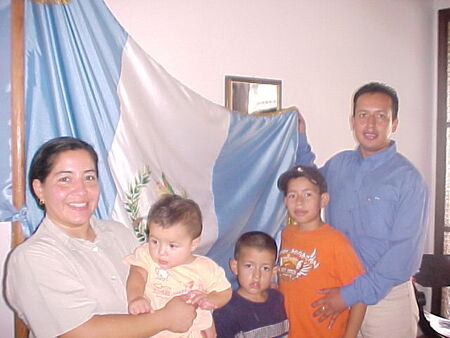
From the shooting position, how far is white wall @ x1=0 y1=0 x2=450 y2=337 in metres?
2.09

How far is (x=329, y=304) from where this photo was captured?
1788 mm

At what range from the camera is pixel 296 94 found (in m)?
2.55

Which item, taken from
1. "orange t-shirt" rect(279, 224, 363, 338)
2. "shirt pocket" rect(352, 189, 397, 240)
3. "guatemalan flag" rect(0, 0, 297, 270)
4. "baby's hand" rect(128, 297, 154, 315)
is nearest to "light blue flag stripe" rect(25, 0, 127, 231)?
"guatemalan flag" rect(0, 0, 297, 270)

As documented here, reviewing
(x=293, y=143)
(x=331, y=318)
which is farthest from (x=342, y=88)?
(x=331, y=318)

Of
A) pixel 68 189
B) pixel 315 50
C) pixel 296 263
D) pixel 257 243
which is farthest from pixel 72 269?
pixel 315 50

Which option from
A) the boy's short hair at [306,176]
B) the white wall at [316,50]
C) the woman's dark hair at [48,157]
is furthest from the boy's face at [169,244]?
the white wall at [316,50]

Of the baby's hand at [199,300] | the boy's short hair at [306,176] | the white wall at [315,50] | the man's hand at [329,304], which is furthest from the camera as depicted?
the white wall at [315,50]

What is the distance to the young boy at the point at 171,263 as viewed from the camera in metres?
1.48

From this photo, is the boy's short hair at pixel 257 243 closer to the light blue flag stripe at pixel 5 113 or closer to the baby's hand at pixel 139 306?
the baby's hand at pixel 139 306

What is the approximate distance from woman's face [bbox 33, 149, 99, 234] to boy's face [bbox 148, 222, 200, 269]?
0.24 meters

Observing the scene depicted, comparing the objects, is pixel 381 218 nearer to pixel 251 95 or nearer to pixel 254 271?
pixel 254 271

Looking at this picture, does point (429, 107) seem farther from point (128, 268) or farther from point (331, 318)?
point (128, 268)

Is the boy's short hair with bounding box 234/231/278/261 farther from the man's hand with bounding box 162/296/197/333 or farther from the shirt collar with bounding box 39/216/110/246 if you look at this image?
the shirt collar with bounding box 39/216/110/246

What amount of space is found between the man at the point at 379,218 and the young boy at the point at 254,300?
0.18 meters
